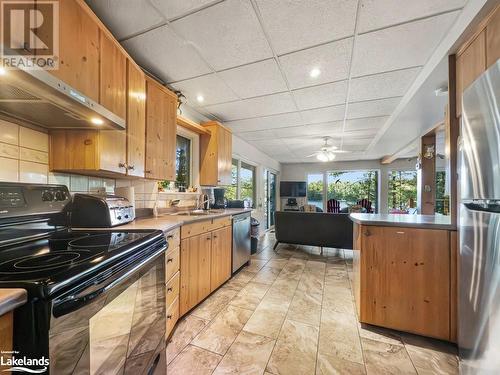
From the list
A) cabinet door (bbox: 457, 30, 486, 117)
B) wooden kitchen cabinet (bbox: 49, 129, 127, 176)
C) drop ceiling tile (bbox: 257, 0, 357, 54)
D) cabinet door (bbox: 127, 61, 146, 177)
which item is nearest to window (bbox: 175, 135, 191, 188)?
cabinet door (bbox: 127, 61, 146, 177)

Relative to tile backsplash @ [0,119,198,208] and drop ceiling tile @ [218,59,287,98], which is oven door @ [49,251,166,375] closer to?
tile backsplash @ [0,119,198,208]

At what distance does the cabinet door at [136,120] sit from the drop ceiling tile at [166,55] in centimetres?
18

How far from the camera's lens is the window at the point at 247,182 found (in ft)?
16.5

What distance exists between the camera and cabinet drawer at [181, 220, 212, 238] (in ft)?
6.28

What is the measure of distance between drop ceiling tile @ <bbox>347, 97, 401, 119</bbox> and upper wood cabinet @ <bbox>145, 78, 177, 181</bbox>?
232cm

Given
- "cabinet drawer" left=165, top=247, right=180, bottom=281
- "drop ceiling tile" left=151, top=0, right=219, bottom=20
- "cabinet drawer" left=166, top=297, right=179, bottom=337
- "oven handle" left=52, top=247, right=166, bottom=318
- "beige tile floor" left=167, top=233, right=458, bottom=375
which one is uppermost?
"drop ceiling tile" left=151, top=0, right=219, bottom=20

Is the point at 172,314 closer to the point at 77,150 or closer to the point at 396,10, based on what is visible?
the point at 77,150

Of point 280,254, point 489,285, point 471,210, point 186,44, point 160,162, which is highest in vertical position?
point 186,44

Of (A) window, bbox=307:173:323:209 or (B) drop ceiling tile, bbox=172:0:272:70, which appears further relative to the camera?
(A) window, bbox=307:173:323:209

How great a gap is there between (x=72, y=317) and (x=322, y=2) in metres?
1.99

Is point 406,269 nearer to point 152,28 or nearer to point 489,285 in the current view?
point 489,285

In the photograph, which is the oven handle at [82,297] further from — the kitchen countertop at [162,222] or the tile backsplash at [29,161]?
the tile backsplash at [29,161]

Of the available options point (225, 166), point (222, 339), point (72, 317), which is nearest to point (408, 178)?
point (225, 166)

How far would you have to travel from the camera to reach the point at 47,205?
→ 1.28 m
